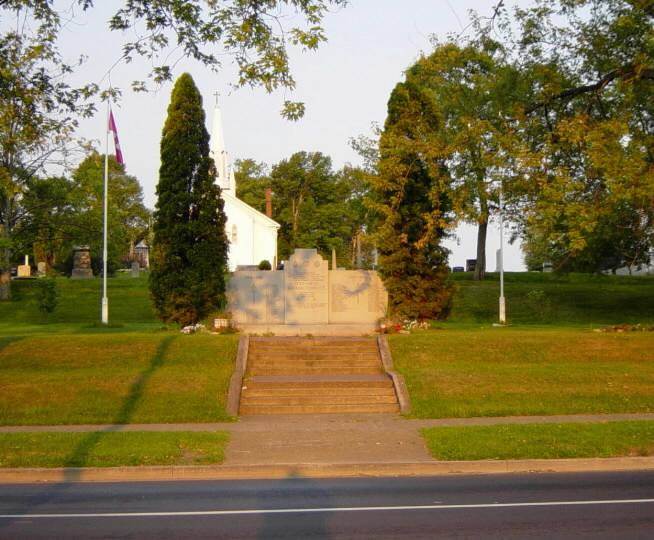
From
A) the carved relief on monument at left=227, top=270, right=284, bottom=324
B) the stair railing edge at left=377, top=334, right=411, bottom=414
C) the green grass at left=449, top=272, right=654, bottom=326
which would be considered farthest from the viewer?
the green grass at left=449, top=272, right=654, bottom=326

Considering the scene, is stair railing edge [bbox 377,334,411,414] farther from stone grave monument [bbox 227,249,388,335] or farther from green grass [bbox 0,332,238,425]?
stone grave monument [bbox 227,249,388,335]

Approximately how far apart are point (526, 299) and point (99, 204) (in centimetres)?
2325

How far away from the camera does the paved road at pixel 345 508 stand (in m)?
8.92

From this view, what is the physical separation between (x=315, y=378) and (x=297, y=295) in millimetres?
7738

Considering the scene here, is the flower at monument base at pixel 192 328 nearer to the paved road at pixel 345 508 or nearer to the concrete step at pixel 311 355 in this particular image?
the concrete step at pixel 311 355

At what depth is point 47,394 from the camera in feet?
60.9

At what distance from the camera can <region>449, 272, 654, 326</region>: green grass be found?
40.3m

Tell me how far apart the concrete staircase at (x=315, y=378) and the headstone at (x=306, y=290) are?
156 inches

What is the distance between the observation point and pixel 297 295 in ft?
92.7

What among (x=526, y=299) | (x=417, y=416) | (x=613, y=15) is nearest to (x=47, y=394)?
(x=417, y=416)

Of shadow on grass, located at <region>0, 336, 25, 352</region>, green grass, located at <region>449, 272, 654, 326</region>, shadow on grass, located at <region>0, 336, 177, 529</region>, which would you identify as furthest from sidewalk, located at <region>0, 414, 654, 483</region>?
green grass, located at <region>449, 272, 654, 326</region>

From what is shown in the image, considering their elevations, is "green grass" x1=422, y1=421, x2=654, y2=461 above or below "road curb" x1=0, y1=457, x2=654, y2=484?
above

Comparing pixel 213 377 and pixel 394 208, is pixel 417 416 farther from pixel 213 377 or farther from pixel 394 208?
pixel 394 208

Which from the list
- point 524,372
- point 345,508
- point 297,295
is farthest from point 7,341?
point 345,508
